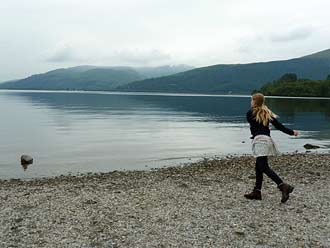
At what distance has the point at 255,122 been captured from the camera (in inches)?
481

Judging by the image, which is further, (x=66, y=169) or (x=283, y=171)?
(x=66, y=169)

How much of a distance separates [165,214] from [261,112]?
4.13 m

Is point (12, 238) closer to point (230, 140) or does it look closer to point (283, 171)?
point (283, 171)

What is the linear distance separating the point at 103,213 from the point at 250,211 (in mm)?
4284

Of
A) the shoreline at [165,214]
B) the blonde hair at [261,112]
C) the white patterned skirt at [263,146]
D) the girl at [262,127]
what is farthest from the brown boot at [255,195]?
the blonde hair at [261,112]

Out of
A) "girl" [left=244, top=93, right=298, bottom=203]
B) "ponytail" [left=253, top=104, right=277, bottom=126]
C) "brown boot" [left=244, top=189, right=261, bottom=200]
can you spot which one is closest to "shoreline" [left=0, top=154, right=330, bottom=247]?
"brown boot" [left=244, top=189, right=261, bottom=200]

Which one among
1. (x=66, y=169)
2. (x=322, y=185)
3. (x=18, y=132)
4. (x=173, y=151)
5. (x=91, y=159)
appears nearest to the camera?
(x=322, y=185)

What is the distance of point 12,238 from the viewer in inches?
381

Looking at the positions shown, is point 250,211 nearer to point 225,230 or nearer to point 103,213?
point 225,230

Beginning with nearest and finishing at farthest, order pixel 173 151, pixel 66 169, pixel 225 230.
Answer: pixel 225 230 < pixel 66 169 < pixel 173 151

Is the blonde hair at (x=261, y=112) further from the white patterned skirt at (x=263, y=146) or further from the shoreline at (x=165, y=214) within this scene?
the shoreline at (x=165, y=214)

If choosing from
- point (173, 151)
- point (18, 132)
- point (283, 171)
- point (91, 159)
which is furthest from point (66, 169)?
point (18, 132)

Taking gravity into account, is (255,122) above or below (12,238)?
above

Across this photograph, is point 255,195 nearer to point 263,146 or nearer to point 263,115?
point 263,146
